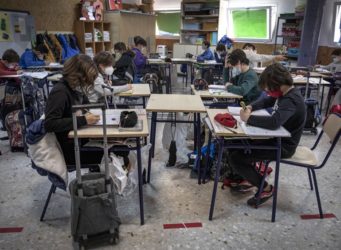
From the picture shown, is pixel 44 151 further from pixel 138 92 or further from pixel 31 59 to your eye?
pixel 31 59

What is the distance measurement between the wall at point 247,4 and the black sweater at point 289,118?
685cm

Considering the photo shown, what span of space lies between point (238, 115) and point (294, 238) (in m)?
0.97

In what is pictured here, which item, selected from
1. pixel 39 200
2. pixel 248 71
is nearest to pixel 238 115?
pixel 248 71

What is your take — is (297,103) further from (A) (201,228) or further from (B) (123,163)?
(B) (123,163)

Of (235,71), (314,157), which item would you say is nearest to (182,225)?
(314,157)

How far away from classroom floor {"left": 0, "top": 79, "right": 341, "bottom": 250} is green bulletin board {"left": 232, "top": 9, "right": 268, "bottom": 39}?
660 centimetres

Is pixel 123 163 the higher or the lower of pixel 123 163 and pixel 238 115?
the lower

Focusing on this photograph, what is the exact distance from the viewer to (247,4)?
882 cm

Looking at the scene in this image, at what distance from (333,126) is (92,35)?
6541 mm

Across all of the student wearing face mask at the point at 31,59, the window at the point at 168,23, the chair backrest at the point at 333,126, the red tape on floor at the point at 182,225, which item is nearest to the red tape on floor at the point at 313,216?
the chair backrest at the point at 333,126

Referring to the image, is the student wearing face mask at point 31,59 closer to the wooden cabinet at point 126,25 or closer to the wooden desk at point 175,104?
the wooden cabinet at point 126,25

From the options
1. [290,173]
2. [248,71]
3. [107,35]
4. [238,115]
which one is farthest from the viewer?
[107,35]

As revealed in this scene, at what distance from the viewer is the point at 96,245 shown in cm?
199

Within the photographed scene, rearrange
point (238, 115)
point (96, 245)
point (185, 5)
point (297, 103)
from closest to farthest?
point (96, 245) < point (297, 103) < point (238, 115) < point (185, 5)
